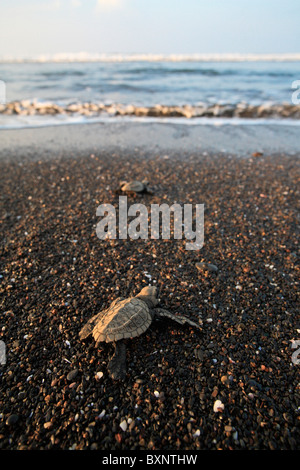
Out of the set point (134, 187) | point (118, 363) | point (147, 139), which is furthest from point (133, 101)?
point (118, 363)

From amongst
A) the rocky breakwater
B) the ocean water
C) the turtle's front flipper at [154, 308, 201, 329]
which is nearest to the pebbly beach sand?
the turtle's front flipper at [154, 308, 201, 329]

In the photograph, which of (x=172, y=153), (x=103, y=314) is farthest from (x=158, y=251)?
(x=172, y=153)

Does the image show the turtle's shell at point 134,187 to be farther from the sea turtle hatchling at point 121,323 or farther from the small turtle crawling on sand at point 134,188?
the sea turtle hatchling at point 121,323

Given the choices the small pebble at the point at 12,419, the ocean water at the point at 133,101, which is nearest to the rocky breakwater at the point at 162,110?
the ocean water at the point at 133,101

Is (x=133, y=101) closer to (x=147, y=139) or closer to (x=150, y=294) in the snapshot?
(x=147, y=139)

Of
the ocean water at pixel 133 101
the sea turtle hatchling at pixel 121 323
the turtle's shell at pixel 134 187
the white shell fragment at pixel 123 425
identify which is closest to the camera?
the white shell fragment at pixel 123 425
